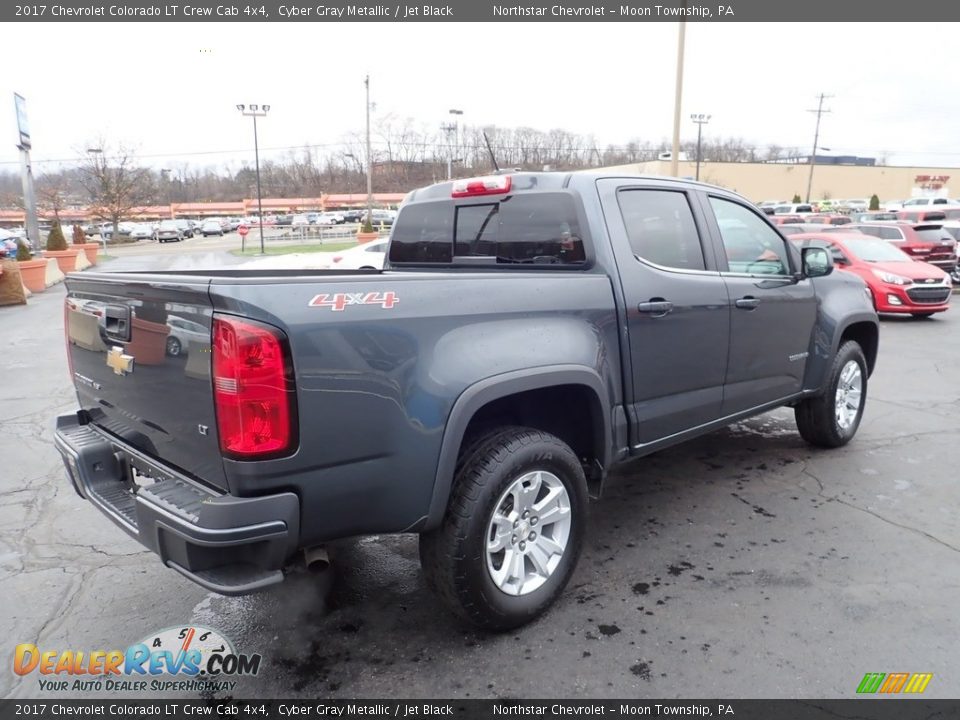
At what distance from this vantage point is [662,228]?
12.3ft

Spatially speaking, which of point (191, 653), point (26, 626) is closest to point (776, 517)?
point (191, 653)

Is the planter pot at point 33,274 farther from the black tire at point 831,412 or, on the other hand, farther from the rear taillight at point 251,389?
the black tire at point 831,412

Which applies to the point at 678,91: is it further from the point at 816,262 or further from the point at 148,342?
the point at 148,342

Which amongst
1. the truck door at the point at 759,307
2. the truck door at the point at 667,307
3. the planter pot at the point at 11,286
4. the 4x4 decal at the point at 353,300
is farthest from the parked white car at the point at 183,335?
the planter pot at the point at 11,286

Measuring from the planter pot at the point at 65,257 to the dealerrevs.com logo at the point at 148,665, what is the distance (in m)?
25.1

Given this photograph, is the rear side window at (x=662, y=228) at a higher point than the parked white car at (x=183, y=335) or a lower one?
higher

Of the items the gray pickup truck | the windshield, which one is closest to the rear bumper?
the gray pickup truck

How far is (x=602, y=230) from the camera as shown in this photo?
3355 millimetres

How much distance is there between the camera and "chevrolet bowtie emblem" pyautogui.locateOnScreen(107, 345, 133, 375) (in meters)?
2.67

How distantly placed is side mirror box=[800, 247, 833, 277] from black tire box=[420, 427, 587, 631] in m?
2.70

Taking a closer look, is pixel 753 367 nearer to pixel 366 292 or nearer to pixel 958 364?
pixel 366 292

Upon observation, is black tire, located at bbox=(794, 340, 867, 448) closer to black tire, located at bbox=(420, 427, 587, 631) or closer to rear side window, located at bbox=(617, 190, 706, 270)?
rear side window, located at bbox=(617, 190, 706, 270)

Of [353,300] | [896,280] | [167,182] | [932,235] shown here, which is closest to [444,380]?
[353,300]

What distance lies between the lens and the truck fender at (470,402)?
8.32 feet
